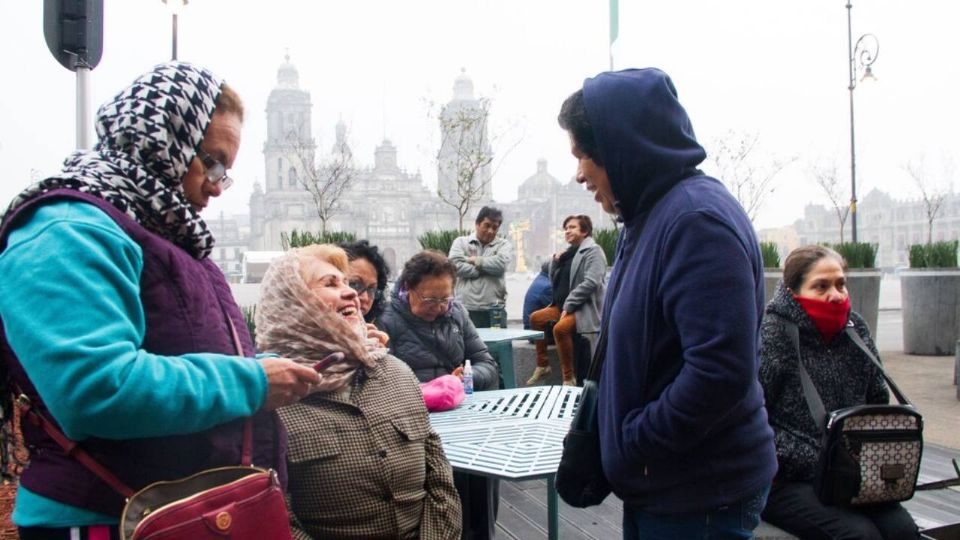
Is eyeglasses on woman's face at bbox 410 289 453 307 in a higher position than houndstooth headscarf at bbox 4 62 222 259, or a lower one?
lower

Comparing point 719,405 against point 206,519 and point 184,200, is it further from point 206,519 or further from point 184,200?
point 184,200

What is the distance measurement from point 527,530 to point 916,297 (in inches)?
398

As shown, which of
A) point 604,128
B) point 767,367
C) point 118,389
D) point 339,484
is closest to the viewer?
point 118,389

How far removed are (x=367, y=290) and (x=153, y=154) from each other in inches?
105

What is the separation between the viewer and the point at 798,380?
3.02 metres

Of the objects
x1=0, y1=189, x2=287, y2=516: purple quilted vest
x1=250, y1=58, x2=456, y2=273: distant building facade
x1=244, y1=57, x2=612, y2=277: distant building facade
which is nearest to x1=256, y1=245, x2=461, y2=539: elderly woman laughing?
x1=0, y1=189, x2=287, y2=516: purple quilted vest

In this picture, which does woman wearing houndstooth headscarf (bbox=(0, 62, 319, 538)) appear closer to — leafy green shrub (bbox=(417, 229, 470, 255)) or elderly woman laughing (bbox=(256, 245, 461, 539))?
elderly woman laughing (bbox=(256, 245, 461, 539))

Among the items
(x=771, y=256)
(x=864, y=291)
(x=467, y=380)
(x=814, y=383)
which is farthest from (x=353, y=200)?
(x=814, y=383)

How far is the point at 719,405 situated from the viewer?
1.74 metres

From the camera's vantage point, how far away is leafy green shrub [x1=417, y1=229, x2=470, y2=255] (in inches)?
375

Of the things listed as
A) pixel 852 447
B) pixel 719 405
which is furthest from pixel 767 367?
pixel 719 405

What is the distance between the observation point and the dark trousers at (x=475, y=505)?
3.17m

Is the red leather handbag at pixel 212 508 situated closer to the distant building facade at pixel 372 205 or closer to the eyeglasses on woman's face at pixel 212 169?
the eyeglasses on woman's face at pixel 212 169

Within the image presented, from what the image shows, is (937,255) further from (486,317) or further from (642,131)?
(642,131)
